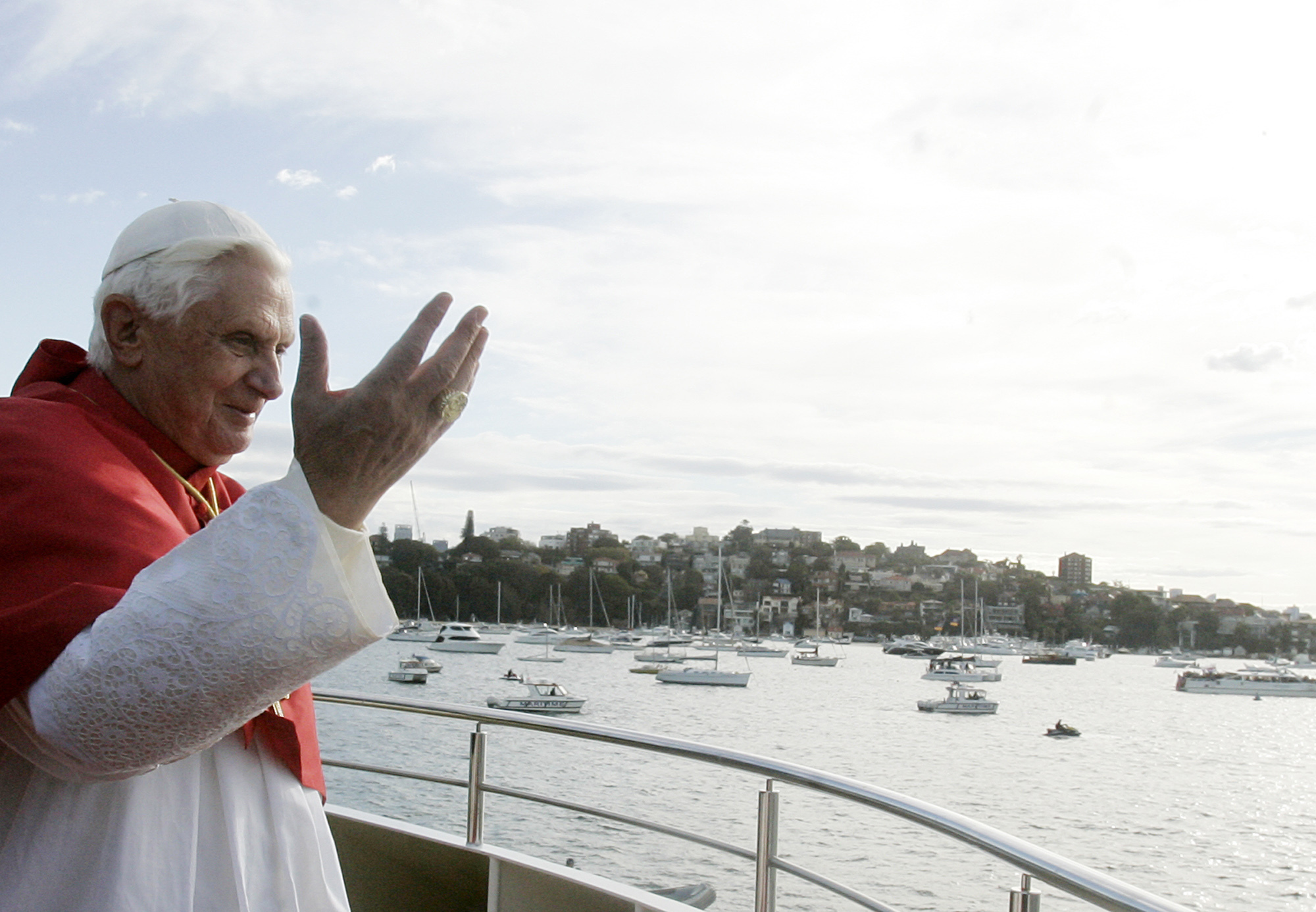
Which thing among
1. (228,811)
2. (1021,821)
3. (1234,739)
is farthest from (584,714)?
(228,811)

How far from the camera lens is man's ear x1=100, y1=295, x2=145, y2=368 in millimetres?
833

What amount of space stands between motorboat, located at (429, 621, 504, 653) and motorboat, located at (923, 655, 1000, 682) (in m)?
21.9

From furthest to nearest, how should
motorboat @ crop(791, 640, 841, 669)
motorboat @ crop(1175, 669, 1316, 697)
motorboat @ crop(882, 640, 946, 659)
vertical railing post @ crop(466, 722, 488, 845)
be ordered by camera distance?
1. motorboat @ crop(882, 640, 946, 659)
2. motorboat @ crop(791, 640, 841, 669)
3. motorboat @ crop(1175, 669, 1316, 697)
4. vertical railing post @ crop(466, 722, 488, 845)

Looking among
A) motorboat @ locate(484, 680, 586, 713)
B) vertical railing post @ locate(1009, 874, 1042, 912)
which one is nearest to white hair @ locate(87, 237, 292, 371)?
vertical railing post @ locate(1009, 874, 1042, 912)

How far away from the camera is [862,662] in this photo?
6644 centimetres

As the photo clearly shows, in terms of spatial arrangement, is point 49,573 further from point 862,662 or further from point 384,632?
point 862,662

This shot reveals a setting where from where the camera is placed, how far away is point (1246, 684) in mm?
57125

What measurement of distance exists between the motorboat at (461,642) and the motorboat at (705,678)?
11.6m

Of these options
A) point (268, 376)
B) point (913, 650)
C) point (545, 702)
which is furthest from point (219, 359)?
point (913, 650)

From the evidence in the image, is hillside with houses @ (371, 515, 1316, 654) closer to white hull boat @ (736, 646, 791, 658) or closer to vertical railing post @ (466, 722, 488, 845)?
white hull boat @ (736, 646, 791, 658)

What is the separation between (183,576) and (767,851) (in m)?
1.62

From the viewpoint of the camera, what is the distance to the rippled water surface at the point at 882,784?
56.4 feet

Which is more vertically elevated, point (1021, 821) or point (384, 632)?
point (384, 632)

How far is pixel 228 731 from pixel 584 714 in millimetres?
34455
